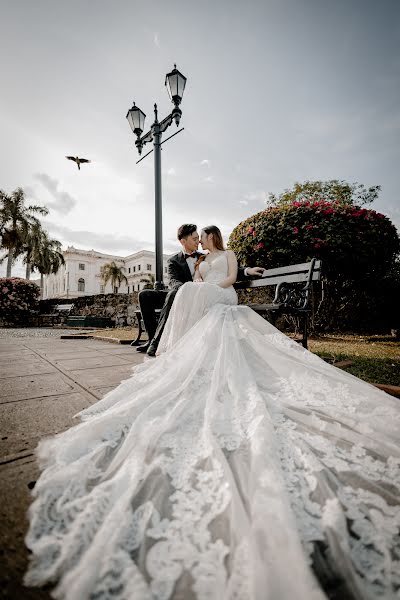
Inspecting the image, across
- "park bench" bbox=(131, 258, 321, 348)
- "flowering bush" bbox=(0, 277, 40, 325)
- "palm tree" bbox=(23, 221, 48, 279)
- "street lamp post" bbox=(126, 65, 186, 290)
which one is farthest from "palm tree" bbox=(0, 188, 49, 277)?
"park bench" bbox=(131, 258, 321, 348)

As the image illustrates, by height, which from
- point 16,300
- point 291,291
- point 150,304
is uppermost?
point 16,300

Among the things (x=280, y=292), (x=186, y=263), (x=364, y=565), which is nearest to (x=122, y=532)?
(x=364, y=565)

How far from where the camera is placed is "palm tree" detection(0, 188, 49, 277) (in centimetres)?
2681

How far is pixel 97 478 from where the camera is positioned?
1.10 meters

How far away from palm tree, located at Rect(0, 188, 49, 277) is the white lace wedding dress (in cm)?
3254

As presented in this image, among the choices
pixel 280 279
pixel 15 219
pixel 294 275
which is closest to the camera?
pixel 294 275

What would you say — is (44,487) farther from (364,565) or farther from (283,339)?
(283,339)

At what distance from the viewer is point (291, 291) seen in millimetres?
3742

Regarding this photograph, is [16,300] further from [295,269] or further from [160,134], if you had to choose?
[295,269]

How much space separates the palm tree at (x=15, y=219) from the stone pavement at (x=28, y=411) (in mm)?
29423

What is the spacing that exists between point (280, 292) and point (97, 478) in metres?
3.26

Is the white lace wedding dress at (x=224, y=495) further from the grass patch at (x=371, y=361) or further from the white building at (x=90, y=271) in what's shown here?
the white building at (x=90, y=271)

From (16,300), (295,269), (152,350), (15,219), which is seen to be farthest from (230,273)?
(15,219)

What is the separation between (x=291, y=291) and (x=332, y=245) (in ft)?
12.0
